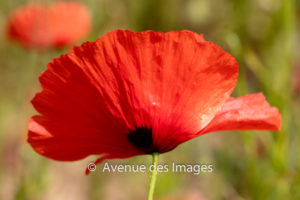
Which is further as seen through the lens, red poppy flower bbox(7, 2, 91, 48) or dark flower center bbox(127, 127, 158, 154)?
red poppy flower bbox(7, 2, 91, 48)

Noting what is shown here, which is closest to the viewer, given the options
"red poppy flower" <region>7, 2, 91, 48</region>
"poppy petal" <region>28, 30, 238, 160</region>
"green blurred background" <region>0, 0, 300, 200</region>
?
"poppy petal" <region>28, 30, 238, 160</region>

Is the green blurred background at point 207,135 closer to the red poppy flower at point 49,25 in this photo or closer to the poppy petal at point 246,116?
the red poppy flower at point 49,25

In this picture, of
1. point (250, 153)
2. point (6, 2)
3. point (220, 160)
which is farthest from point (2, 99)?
point (250, 153)

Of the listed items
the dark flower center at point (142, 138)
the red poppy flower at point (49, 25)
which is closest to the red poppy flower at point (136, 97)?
the dark flower center at point (142, 138)

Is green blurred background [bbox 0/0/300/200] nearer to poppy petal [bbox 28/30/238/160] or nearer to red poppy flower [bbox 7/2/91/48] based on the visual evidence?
red poppy flower [bbox 7/2/91/48]

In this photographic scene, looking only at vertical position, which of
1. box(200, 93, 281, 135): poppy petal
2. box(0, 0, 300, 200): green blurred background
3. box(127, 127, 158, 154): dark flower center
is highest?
box(0, 0, 300, 200): green blurred background

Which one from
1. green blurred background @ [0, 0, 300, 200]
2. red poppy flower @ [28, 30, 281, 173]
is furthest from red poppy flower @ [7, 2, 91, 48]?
red poppy flower @ [28, 30, 281, 173]

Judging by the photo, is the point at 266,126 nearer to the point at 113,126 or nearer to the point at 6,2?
the point at 113,126

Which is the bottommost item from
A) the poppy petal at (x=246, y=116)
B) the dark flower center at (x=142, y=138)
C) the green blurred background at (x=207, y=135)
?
the dark flower center at (x=142, y=138)
